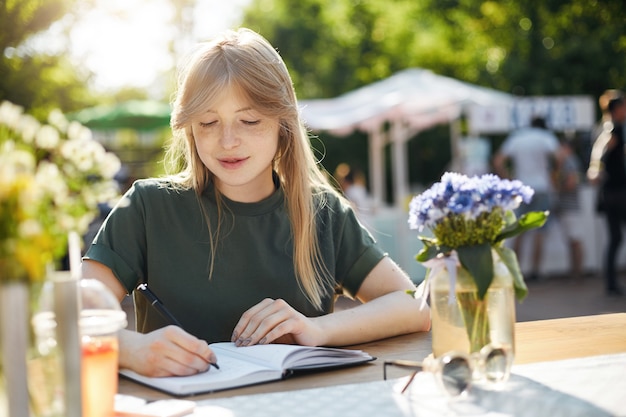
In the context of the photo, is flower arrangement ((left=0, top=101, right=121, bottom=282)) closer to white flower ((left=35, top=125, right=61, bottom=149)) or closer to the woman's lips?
white flower ((left=35, top=125, right=61, bottom=149))

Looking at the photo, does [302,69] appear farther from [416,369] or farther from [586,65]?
[416,369]

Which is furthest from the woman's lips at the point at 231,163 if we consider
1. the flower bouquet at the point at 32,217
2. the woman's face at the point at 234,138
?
the flower bouquet at the point at 32,217

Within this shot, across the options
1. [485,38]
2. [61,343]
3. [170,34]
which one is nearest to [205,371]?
[61,343]

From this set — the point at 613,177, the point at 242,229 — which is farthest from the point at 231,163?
the point at 613,177

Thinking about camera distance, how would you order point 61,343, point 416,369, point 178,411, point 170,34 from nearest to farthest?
point 61,343, point 178,411, point 416,369, point 170,34

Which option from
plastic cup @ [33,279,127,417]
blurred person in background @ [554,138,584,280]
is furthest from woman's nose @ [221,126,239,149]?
blurred person in background @ [554,138,584,280]

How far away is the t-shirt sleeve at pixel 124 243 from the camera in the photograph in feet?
6.48

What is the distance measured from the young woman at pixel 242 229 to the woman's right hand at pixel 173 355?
29cm

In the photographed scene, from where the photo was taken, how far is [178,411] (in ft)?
4.13

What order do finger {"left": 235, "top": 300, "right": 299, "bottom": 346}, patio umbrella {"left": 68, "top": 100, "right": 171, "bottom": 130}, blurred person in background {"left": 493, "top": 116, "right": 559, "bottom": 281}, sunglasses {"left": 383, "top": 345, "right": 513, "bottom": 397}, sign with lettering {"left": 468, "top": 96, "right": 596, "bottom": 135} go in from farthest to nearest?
1. patio umbrella {"left": 68, "top": 100, "right": 171, "bottom": 130}
2. sign with lettering {"left": 468, "top": 96, "right": 596, "bottom": 135}
3. blurred person in background {"left": 493, "top": 116, "right": 559, "bottom": 281}
4. finger {"left": 235, "top": 300, "right": 299, "bottom": 346}
5. sunglasses {"left": 383, "top": 345, "right": 513, "bottom": 397}

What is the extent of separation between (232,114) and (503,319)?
829 millimetres

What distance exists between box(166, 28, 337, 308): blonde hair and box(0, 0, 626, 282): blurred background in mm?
339

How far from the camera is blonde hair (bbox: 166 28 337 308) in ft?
6.42

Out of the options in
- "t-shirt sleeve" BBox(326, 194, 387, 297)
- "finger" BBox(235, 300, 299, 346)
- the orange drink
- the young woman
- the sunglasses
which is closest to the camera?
the orange drink
